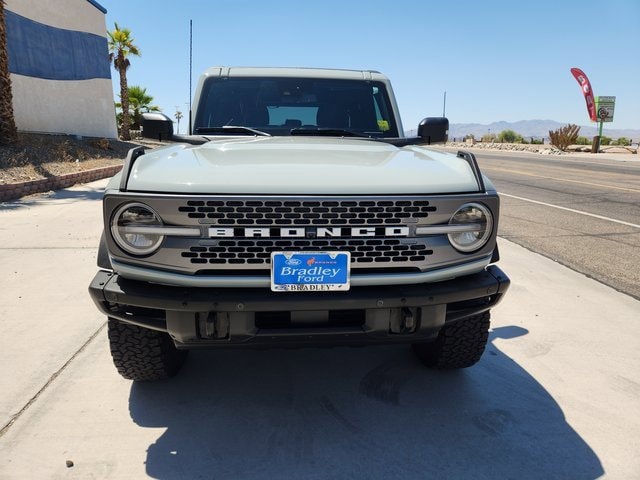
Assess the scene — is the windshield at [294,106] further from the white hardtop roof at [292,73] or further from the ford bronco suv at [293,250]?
the ford bronco suv at [293,250]

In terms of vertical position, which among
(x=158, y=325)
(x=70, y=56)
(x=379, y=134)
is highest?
(x=70, y=56)

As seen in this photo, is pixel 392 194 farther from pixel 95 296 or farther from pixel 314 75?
pixel 314 75

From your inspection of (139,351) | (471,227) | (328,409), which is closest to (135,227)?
(139,351)

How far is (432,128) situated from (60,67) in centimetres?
2077

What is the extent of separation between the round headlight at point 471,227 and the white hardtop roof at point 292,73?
2.29 meters

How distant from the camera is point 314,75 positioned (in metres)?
4.42

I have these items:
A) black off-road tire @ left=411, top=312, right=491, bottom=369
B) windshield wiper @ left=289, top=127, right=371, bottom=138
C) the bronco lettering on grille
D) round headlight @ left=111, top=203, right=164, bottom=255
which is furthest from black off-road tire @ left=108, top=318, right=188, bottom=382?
windshield wiper @ left=289, top=127, right=371, bottom=138

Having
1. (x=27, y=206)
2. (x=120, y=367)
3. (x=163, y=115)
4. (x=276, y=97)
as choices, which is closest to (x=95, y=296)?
(x=120, y=367)

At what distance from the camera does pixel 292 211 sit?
2.34 meters

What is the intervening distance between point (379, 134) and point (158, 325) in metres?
2.40

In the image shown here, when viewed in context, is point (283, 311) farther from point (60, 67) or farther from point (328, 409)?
point (60, 67)

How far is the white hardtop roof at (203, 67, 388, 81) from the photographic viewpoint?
4350 mm

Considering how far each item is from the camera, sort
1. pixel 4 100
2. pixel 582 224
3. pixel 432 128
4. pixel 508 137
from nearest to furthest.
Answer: pixel 432 128, pixel 582 224, pixel 4 100, pixel 508 137

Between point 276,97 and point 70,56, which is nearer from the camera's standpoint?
point 276,97
